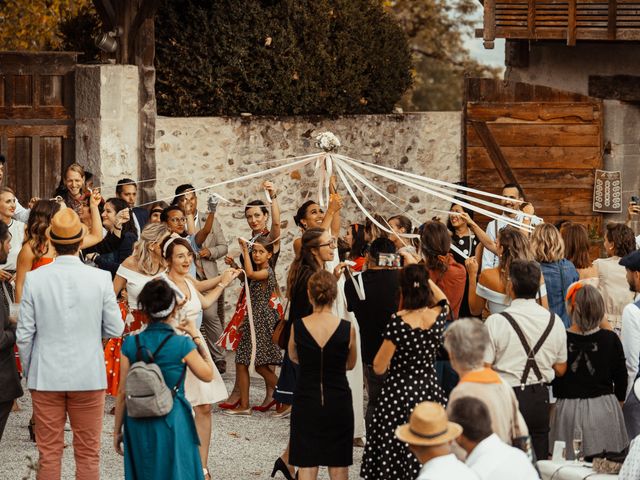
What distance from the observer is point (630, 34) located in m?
14.8

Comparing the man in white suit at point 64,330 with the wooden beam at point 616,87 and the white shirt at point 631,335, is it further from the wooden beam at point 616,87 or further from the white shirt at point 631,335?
the wooden beam at point 616,87

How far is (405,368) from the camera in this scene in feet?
23.2

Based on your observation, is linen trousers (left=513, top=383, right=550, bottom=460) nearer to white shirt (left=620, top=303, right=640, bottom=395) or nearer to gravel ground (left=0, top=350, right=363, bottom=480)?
white shirt (left=620, top=303, right=640, bottom=395)

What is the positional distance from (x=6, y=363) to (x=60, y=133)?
227 inches

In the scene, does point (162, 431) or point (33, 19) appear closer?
point (162, 431)

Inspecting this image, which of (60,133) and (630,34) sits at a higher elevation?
(630,34)

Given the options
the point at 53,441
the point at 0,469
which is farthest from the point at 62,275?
the point at 0,469

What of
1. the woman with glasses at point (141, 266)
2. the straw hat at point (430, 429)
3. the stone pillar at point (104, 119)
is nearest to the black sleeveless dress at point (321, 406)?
the woman with glasses at point (141, 266)

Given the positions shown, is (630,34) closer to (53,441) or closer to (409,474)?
(409,474)

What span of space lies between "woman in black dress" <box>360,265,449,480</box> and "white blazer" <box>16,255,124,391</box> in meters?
1.68

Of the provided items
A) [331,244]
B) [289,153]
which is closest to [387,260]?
[331,244]

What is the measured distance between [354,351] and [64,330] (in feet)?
5.63

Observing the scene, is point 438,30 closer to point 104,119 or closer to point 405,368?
point 104,119

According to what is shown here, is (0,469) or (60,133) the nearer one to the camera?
(0,469)
